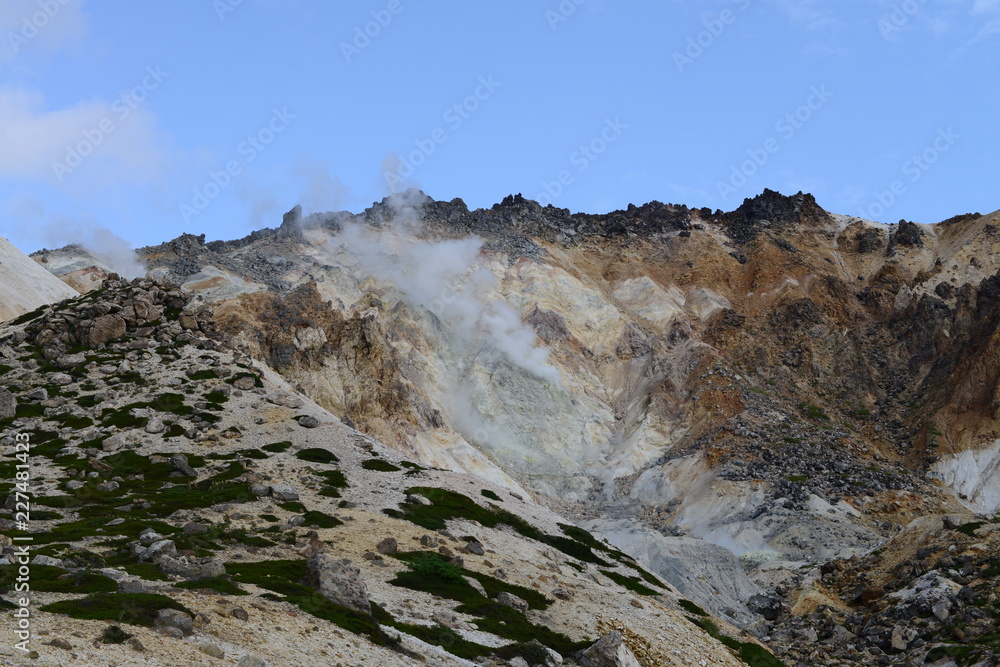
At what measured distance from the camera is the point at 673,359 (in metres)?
121

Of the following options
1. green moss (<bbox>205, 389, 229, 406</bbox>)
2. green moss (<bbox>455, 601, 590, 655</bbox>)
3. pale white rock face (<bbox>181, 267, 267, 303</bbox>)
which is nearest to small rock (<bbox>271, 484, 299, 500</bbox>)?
green moss (<bbox>455, 601, 590, 655</bbox>)

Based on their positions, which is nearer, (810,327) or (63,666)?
(63,666)

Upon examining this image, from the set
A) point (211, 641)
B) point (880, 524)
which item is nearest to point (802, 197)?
point (880, 524)

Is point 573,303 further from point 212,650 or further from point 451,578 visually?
point 212,650

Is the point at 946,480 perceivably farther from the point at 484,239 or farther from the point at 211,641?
the point at 211,641

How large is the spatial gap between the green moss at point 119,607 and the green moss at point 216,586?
3058mm

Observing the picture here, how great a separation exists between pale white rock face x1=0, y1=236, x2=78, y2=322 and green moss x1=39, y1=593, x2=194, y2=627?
3073 inches

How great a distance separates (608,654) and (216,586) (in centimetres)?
1395

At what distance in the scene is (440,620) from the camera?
3216 centimetres

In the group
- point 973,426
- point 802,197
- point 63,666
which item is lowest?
point 63,666

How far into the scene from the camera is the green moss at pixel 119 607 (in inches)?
903

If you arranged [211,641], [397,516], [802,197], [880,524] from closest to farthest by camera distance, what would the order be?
[211,641]
[397,516]
[880,524]
[802,197]

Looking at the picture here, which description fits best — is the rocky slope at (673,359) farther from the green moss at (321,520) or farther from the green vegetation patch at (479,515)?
the green moss at (321,520)

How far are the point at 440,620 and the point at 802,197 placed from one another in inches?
5812
